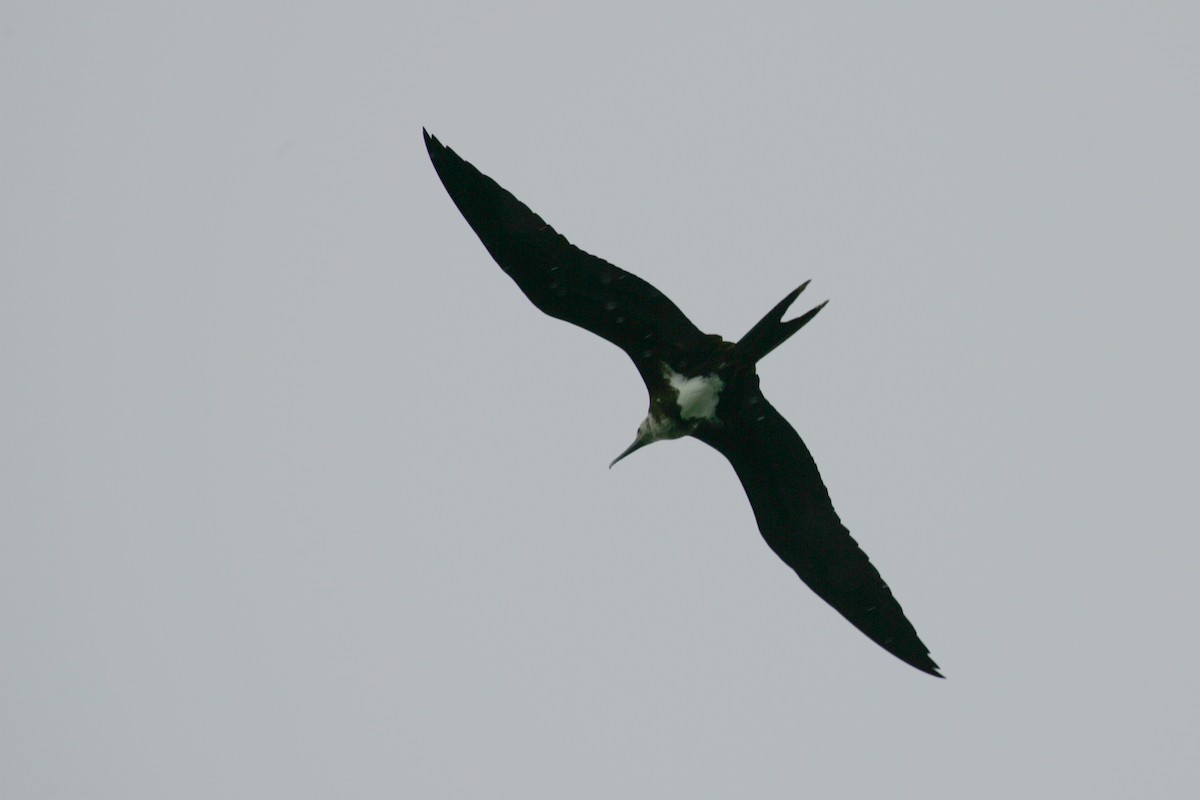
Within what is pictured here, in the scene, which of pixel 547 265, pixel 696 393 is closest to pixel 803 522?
pixel 696 393

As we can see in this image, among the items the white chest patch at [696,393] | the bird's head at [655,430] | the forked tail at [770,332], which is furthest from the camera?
the bird's head at [655,430]

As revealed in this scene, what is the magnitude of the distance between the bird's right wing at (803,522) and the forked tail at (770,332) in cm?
43

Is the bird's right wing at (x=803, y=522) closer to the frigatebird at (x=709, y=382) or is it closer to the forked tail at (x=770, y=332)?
the frigatebird at (x=709, y=382)

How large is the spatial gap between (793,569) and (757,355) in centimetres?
182

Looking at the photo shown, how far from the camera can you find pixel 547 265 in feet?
29.5

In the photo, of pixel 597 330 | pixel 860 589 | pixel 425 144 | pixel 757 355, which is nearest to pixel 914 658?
pixel 860 589

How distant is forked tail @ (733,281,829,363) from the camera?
28.8 ft

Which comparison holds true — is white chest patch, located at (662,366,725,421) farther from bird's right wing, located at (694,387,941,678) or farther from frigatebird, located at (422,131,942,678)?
bird's right wing, located at (694,387,941,678)

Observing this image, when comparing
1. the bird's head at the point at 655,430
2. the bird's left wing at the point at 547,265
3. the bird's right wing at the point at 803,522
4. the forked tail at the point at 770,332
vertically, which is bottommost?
the bird's right wing at the point at 803,522

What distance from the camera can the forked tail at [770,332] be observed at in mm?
8781

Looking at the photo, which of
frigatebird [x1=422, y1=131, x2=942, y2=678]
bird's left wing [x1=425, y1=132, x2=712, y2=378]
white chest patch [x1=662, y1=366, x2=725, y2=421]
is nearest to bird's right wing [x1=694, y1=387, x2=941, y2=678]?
frigatebird [x1=422, y1=131, x2=942, y2=678]

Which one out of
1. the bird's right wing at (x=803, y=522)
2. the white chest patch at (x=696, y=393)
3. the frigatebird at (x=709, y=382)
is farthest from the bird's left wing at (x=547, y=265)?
the bird's right wing at (x=803, y=522)

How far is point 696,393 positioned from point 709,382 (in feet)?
0.47

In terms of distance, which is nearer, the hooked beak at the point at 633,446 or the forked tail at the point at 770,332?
the forked tail at the point at 770,332
